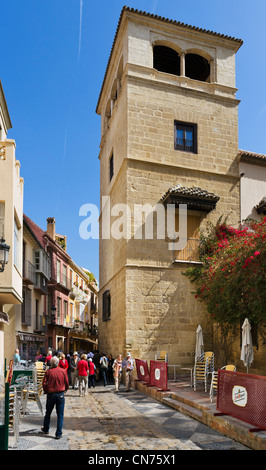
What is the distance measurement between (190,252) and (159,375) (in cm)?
639

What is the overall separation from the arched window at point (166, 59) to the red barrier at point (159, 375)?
1511 centimetres

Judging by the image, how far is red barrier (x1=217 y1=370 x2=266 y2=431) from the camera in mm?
7039

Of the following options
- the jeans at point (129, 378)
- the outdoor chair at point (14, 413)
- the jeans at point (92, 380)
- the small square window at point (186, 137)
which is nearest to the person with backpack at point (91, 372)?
the jeans at point (92, 380)

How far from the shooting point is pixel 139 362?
14.6 meters

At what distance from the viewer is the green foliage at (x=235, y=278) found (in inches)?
455

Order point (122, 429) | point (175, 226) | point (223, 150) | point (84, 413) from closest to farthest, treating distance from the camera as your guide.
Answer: point (122, 429)
point (84, 413)
point (175, 226)
point (223, 150)

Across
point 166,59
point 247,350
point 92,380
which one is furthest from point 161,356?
point 166,59

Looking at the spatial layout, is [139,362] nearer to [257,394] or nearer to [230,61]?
[257,394]

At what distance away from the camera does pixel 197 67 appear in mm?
21672

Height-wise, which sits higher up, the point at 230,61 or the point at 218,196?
the point at 230,61

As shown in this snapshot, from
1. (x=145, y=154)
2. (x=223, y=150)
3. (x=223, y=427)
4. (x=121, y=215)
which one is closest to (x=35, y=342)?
(x=121, y=215)

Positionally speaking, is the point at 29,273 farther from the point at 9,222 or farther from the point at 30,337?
the point at 9,222

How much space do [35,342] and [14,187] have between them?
1215 cm

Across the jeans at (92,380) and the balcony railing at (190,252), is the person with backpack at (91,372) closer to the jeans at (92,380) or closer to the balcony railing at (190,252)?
the jeans at (92,380)
